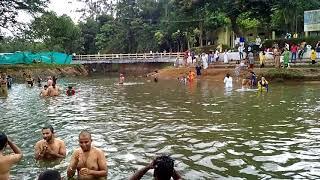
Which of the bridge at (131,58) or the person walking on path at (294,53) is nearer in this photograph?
the person walking on path at (294,53)

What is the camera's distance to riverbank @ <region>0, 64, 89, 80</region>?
50.6 metres

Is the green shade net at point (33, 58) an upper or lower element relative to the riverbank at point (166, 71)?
upper

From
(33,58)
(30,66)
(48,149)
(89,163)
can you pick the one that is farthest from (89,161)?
(33,58)

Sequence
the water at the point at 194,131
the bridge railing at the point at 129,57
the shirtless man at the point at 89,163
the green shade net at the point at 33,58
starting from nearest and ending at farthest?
the shirtless man at the point at 89,163 < the water at the point at 194,131 < the green shade net at the point at 33,58 < the bridge railing at the point at 129,57

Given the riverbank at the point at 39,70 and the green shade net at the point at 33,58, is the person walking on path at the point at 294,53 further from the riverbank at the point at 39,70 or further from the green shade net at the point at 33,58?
the green shade net at the point at 33,58

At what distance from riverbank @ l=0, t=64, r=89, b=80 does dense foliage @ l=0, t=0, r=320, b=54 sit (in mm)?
3260

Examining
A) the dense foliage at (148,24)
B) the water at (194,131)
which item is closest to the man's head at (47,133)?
the water at (194,131)

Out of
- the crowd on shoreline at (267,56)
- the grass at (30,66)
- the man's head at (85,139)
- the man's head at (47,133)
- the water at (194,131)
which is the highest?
the crowd on shoreline at (267,56)

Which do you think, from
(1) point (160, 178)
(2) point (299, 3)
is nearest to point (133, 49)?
(2) point (299, 3)

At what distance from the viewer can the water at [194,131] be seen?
938cm

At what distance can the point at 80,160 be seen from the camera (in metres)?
8.14

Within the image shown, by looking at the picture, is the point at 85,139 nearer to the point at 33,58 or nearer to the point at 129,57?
the point at 33,58

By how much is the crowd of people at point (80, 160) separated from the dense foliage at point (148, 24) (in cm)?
3619

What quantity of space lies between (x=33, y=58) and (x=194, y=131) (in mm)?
48640
